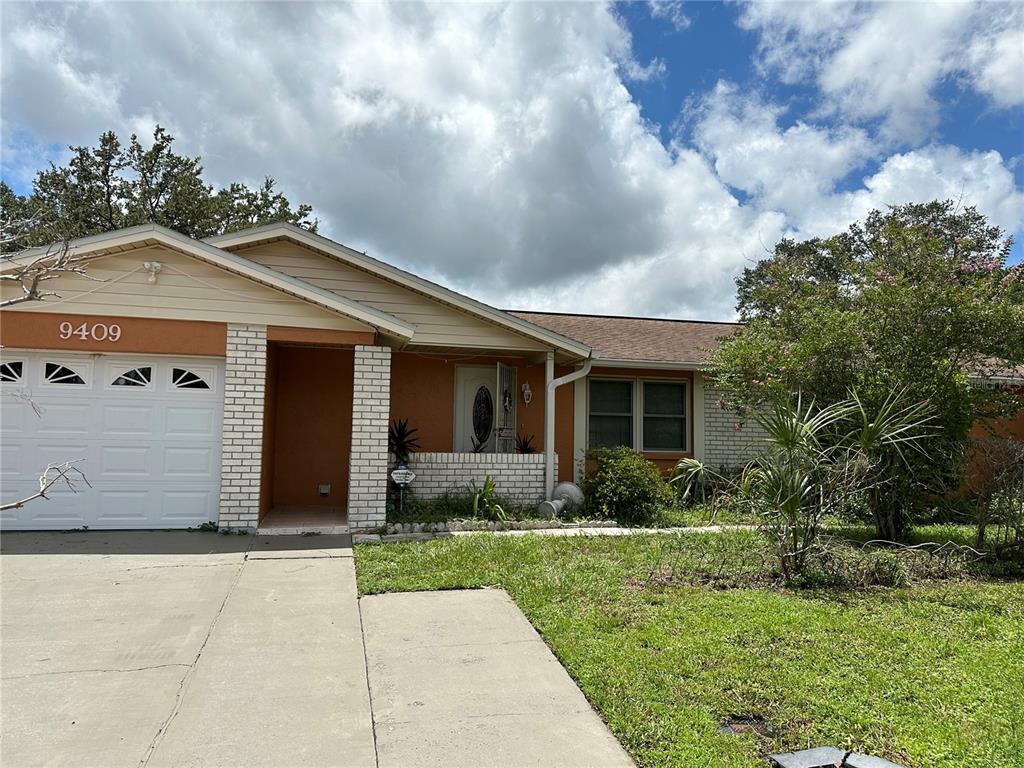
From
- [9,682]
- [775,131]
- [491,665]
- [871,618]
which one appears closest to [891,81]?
[775,131]

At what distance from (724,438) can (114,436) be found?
35.3 ft

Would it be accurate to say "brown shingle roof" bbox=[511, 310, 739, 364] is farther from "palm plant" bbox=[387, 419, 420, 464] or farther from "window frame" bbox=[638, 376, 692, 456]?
"palm plant" bbox=[387, 419, 420, 464]

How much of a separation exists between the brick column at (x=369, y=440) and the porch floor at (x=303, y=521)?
38cm

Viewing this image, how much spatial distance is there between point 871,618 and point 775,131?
9.21 m

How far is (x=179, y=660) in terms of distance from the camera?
14.3 feet

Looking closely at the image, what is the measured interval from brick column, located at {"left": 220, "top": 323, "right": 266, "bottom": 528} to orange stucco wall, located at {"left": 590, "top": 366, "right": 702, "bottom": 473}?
6498 millimetres

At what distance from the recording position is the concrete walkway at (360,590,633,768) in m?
3.24

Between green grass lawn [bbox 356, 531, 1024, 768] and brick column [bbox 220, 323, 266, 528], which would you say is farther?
brick column [bbox 220, 323, 266, 528]

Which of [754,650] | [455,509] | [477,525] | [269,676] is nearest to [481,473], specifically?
[455,509]

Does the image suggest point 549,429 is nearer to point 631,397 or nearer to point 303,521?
point 631,397

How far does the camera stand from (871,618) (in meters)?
5.42

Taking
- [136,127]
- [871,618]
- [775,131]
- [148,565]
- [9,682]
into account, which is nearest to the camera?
[9,682]

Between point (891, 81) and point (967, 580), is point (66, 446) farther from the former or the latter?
point (891, 81)

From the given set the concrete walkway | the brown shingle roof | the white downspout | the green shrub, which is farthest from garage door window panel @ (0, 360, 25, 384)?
the brown shingle roof
